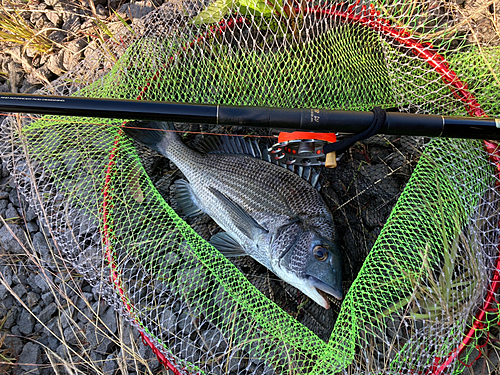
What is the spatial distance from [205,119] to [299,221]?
3.43 ft

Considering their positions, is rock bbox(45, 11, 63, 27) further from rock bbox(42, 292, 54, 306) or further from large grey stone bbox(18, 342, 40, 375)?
large grey stone bbox(18, 342, 40, 375)

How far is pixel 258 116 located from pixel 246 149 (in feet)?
2.73

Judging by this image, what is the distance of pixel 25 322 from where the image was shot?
2.87 m

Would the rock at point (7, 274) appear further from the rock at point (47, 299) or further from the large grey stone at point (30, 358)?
the large grey stone at point (30, 358)

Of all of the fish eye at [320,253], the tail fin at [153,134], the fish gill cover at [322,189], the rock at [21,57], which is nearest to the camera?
the fish gill cover at [322,189]

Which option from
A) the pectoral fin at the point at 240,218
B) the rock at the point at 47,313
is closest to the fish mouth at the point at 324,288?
the pectoral fin at the point at 240,218

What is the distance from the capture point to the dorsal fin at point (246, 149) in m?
2.74

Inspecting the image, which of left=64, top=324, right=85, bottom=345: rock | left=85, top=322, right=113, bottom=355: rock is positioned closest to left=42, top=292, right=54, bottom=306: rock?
left=64, top=324, right=85, bottom=345: rock

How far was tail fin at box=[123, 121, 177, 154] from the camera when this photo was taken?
2.72 meters

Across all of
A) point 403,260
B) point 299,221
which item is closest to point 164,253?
point 299,221

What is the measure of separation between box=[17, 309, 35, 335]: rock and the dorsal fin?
1951mm

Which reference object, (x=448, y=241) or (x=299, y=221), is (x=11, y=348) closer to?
(x=299, y=221)

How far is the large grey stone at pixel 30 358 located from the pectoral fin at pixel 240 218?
1.89m

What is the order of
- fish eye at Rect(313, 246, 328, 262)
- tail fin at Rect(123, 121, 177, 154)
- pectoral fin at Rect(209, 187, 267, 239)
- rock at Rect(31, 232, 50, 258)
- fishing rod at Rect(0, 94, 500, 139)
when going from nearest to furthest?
fishing rod at Rect(0, 94, 500, 139) < fish eye at Rect(313, 246, 328, 262) < pectoral fin at Rect(209, 187, 267, 239) < tail fin at Rect(123, 121, 177, 154) < rock at Rect(31, 232, 50, 258)
